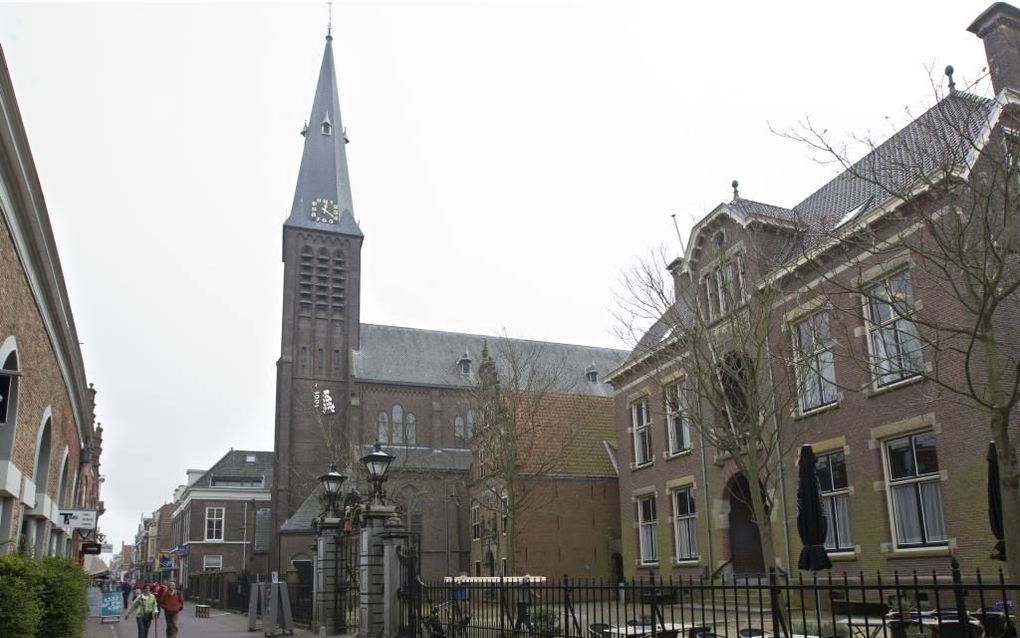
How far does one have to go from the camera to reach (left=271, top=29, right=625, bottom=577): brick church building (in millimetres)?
47188

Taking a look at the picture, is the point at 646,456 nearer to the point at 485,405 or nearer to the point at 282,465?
the point at 485,405

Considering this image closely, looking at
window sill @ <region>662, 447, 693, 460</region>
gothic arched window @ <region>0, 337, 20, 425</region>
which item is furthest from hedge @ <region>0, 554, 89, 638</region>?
window sill @ <region>662, 447, 693, 460</region>

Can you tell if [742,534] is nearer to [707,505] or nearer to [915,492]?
[707,505]

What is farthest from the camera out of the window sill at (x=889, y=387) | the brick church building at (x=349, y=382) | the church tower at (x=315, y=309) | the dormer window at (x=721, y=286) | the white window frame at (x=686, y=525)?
the church tower at (x=315, y=309)

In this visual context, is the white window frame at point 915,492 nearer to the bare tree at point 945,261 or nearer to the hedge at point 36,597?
the bare tree at point 945,261

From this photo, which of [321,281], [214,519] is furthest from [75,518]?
[214,519]

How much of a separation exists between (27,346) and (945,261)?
581 inches

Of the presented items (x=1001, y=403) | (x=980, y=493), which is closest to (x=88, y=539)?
(x=980, y=493)

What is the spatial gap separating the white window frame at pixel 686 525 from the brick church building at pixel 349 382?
1375 cm

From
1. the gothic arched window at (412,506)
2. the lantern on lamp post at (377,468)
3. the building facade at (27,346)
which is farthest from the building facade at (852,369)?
the gothic arched window at (412,506)

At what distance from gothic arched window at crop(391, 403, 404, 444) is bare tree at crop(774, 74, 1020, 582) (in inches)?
1397

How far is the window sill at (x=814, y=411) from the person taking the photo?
63.1 feet

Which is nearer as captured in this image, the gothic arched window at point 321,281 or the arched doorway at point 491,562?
the arched doorway at point 491,562

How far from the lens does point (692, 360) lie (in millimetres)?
16078
